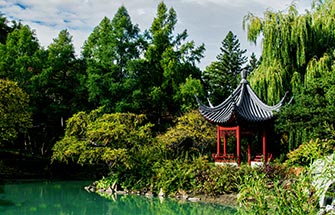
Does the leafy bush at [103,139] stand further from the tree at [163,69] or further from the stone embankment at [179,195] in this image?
the tree at [163,69]

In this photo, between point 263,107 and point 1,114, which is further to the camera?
point 1,114

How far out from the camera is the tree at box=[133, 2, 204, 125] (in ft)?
50.8

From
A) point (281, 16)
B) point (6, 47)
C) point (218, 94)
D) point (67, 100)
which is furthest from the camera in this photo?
point (218, 94)

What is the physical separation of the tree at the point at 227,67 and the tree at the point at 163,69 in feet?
11.5

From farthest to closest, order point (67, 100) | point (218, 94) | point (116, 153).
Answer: point (218, 94) → point (67, 100) → point (116, 153)

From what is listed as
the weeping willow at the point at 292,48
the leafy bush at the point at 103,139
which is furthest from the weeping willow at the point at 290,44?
the leafy bush at the point at 103,139

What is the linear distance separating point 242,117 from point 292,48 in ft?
8.07

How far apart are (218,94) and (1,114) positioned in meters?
8.70

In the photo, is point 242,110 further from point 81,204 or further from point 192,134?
point 81,204

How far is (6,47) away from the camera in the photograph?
14836 millimetres

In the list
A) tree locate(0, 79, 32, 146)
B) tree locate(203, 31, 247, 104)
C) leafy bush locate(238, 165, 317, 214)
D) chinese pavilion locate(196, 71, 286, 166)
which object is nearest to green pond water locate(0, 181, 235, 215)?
tree locate(0, 79, 32, 146)

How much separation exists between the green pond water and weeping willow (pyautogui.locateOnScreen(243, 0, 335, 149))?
14.1 ft

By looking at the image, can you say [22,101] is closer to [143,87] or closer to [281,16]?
[143,87]

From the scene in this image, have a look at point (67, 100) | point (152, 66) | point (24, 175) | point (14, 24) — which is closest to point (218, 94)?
point (152, 66)
